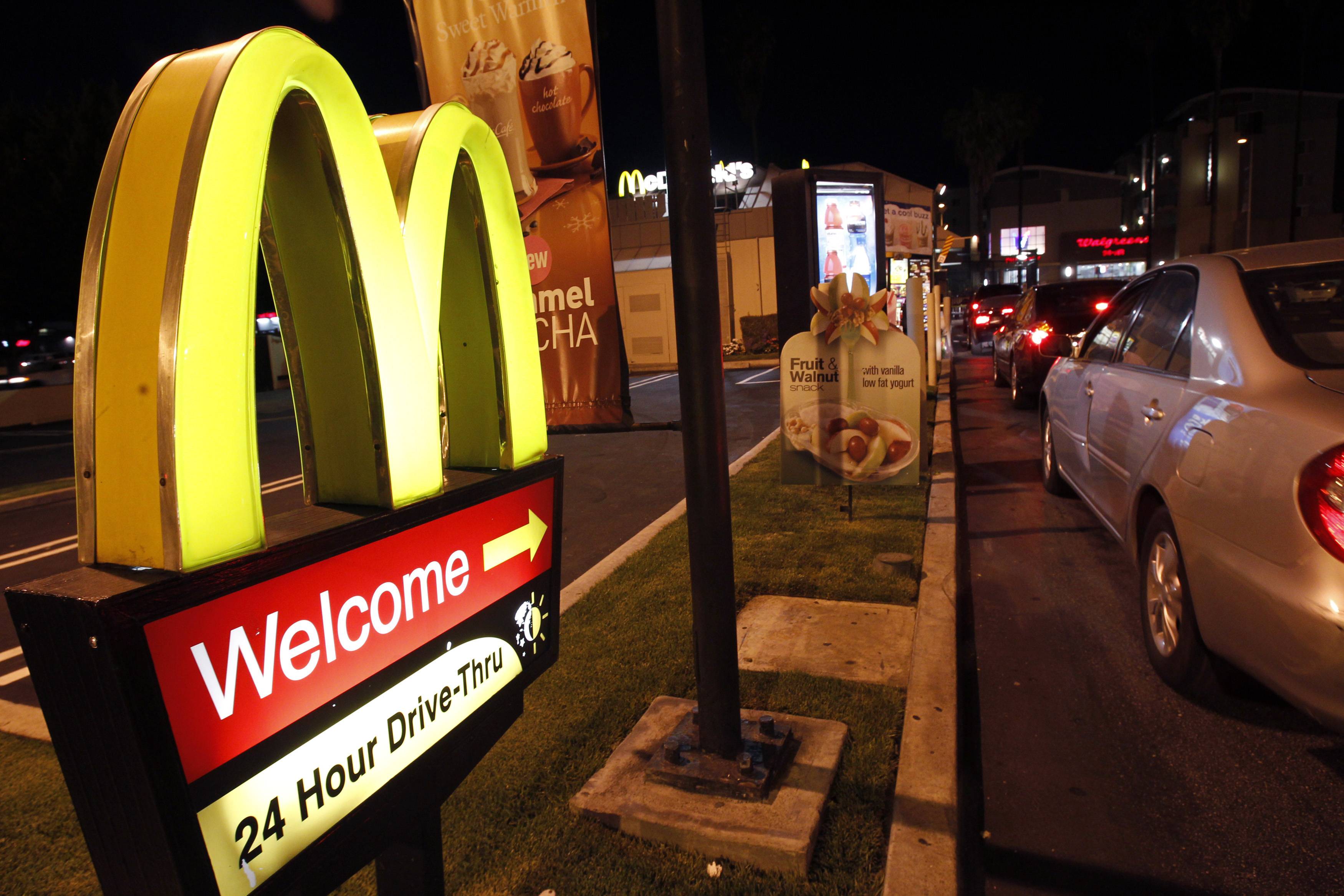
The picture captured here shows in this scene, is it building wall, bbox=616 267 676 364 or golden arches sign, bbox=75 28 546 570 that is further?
building wall, bbox=616 267 676 364

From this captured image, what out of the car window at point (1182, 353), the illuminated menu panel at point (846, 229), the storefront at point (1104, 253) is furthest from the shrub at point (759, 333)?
the storefront at point (1104, 253)

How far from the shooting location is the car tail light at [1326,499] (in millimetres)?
2352

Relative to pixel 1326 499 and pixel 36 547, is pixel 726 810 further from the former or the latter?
pixel 36 547

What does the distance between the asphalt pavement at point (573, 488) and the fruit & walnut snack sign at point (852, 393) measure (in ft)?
3.46

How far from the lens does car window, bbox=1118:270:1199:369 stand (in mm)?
3996

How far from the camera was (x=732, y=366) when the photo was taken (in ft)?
84.4

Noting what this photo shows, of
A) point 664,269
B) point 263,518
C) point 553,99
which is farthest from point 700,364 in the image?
point 664,269

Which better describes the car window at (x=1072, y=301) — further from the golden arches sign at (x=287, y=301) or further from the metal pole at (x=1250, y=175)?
the metal pole at (x=1250, y=175)

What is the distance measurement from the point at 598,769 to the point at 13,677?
12.4 ft

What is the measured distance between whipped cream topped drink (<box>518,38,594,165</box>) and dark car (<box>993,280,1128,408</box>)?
31.0 ft

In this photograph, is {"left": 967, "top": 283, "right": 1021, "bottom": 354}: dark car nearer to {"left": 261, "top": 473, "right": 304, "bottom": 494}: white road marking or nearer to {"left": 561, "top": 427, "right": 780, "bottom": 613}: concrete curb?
{"left": 561, "top": 427, "right": 780, "bottom": 613}: concrete curb

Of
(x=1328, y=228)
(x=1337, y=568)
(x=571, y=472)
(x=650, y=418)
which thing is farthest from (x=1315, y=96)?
(x=1337, y=568)

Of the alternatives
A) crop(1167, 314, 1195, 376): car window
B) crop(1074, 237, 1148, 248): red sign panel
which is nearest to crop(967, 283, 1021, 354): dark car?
crop(1167, 314, 1195, 376): car window

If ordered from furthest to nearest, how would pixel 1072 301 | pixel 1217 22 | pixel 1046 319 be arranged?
Result: pixel 1217 22 → pixel 1072 301 → pixel 1046 319
